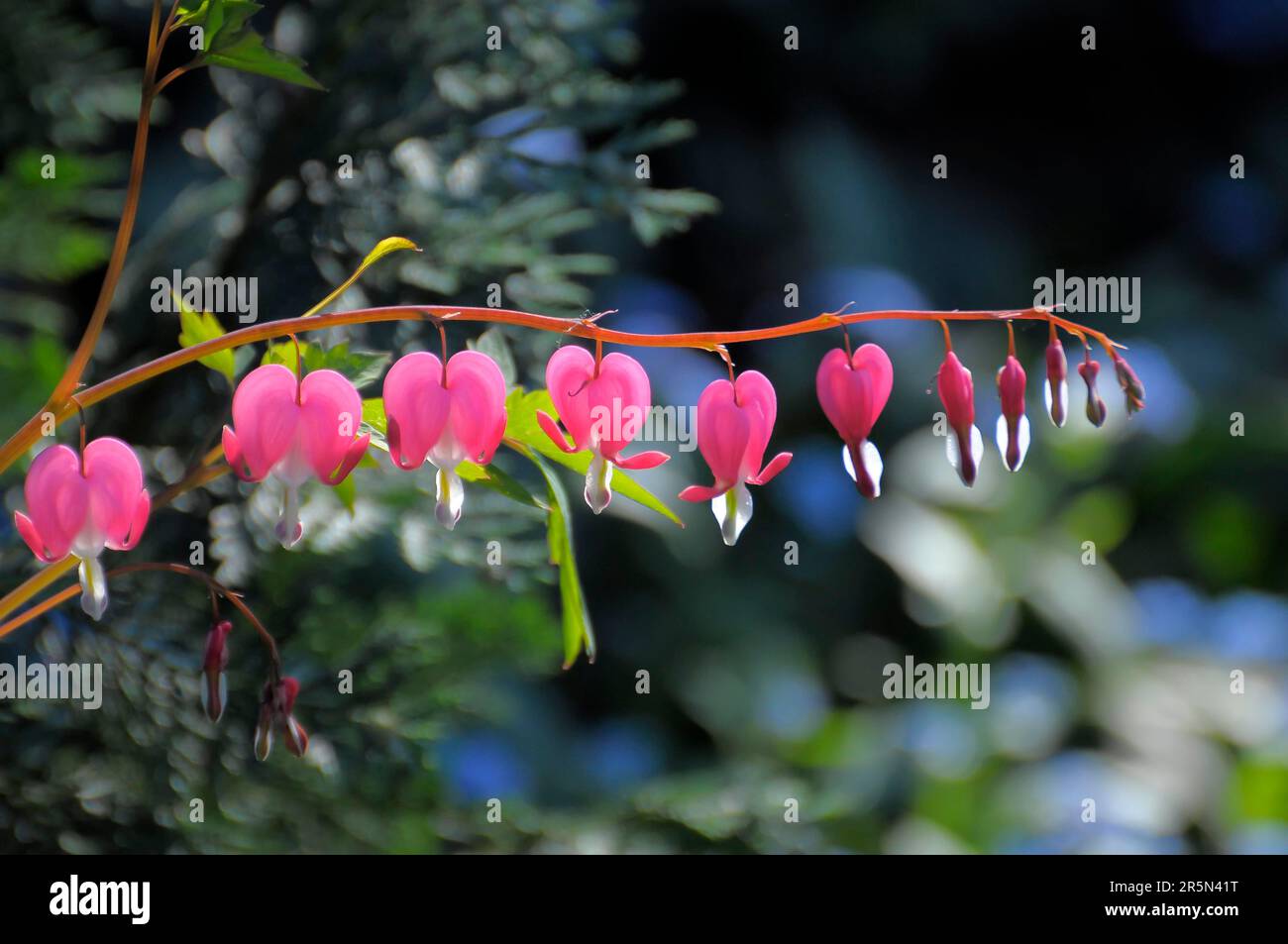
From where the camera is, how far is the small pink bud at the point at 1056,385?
405 millimetres

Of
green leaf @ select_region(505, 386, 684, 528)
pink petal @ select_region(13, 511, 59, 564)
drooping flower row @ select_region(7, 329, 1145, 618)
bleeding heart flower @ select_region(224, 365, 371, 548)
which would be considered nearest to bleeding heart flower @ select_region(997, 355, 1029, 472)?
drooping flower row @ select_region(7, 329, 1145, 618)

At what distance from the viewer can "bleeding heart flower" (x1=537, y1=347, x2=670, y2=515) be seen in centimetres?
41

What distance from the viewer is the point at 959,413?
42cm

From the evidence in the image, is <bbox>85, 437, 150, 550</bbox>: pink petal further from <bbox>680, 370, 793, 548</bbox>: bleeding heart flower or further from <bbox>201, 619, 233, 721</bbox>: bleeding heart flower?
<bbox>680, 370, 793, 548</bbox>: bleeding heart flower

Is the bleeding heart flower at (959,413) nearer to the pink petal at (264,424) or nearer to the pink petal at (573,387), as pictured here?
the pink petal at (573,387)

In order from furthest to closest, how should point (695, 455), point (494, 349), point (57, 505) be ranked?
point (695, 455)
point (494, 349)
point (57, 505)

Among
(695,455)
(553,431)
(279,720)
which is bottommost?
(279,720)

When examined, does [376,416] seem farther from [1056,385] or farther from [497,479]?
[1056,385]

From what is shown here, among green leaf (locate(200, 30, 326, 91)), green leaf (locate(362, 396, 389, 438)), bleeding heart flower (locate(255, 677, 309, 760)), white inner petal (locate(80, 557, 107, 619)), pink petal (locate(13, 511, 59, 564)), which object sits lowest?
bleeding heart flower (locate(255, 677, 309, 760))

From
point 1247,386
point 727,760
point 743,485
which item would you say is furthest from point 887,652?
point 743,485

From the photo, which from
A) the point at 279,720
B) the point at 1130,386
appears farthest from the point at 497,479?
the point at 1130,386

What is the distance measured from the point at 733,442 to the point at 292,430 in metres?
0.15

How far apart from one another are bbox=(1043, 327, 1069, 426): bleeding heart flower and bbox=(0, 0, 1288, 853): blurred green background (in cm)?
34
